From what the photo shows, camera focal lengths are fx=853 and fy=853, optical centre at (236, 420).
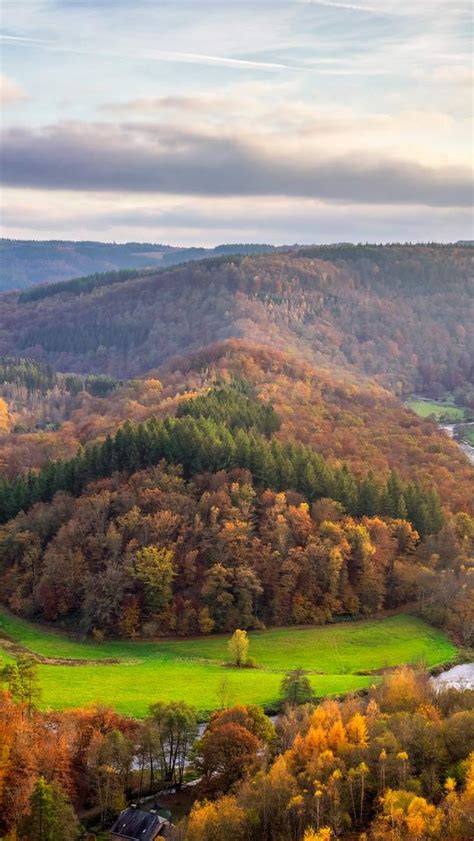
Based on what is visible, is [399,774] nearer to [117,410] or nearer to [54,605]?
[54,605]

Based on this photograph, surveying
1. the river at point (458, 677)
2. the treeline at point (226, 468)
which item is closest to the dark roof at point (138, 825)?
the river at point (458, 677)

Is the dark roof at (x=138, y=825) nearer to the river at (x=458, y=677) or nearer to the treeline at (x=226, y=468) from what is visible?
the river at (x=458, y=677)

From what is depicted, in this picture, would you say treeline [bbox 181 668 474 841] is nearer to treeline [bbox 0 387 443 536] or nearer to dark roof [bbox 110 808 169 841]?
dark roof [bbox 110 808 169 841]

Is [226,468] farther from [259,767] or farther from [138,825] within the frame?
[138,825]

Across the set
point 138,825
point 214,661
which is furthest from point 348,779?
point 214,661

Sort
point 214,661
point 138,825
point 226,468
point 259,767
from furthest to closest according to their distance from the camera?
point 226,468 < point 214,661 < point 259,767 < point 138,825

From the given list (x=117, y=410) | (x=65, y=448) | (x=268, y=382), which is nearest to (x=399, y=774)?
(x=65, y=448)

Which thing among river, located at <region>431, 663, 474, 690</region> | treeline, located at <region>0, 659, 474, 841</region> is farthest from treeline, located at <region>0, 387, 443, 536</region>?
treeline, located at <region>0, 659, 474, 841</region>
